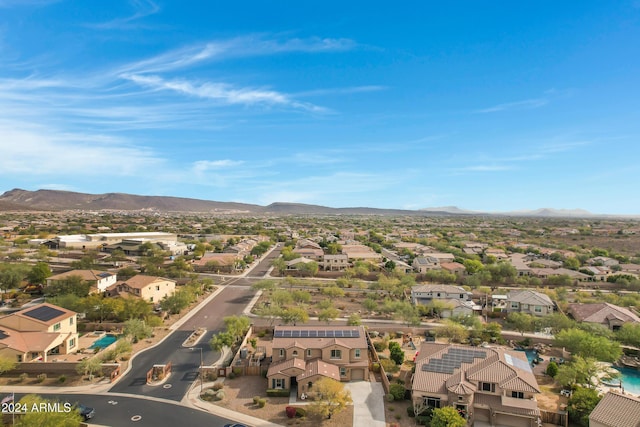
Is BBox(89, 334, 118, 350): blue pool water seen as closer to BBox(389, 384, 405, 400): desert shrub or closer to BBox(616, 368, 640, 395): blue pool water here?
BBox(389, 384, 405, 400): desert shrub

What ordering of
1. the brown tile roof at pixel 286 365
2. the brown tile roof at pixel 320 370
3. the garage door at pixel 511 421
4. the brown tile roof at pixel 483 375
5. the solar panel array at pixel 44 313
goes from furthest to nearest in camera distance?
the solar panel array at pixel 44 313
the brown tile roof at pixel 286 365
the brown tile roof at pixel 320 370
the brown tile roof at pixel 483 375
the garage door at pixel 511 421

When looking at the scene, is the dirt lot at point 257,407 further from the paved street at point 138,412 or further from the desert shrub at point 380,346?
the desert shrub at point 380,346

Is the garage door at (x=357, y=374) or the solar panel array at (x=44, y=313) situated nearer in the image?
the garage door at (x=357, y=374)

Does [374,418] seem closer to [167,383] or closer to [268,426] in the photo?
[268,426]

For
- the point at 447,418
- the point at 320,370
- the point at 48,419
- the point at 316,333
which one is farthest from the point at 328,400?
the point at 48,419

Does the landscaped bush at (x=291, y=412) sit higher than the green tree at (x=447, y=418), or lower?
lower

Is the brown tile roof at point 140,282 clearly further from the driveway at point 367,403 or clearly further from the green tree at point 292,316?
the driveway at point 367,403

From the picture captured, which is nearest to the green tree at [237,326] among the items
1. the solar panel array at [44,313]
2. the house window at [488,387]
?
the solar panel array at [44,313]

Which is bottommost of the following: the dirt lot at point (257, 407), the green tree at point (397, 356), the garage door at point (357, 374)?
the dirt lot at point (257, 407)

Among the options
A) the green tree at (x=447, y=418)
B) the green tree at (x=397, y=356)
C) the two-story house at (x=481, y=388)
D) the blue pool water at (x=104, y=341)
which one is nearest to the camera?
the green tree at (x=447, y=418)
